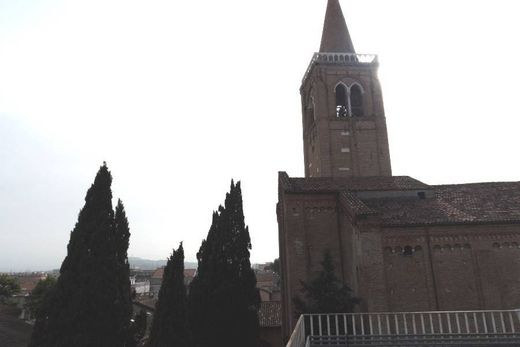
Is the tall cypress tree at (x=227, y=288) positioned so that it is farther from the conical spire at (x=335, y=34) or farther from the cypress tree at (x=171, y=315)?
the conical spire at (x=335, y=34)

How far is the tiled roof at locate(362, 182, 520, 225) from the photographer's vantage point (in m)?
15.9

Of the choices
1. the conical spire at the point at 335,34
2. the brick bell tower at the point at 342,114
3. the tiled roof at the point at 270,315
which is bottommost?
the tiled roof at the point at 270,315

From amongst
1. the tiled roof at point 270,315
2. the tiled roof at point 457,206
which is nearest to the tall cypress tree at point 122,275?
the tiled roof at point 457,206

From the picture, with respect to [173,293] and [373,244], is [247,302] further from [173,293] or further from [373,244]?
[373,244]

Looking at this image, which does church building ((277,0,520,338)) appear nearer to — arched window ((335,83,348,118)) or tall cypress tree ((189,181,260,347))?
tall cypress tree ((189,181,260,347))

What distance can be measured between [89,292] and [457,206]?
51.0ft

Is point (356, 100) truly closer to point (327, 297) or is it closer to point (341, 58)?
point (341, 58)

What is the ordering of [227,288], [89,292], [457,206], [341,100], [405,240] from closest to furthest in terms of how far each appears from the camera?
[89,292] < [405,240] < [457,206] < [227,288] < [341,100]

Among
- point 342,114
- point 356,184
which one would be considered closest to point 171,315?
point 356,184

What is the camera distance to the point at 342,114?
26.8m

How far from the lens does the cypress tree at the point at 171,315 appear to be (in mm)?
16219

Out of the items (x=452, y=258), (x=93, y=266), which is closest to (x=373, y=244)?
(x=452, y=258)

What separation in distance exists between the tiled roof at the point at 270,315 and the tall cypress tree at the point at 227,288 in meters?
6.93

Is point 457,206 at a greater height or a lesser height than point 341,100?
lesser
